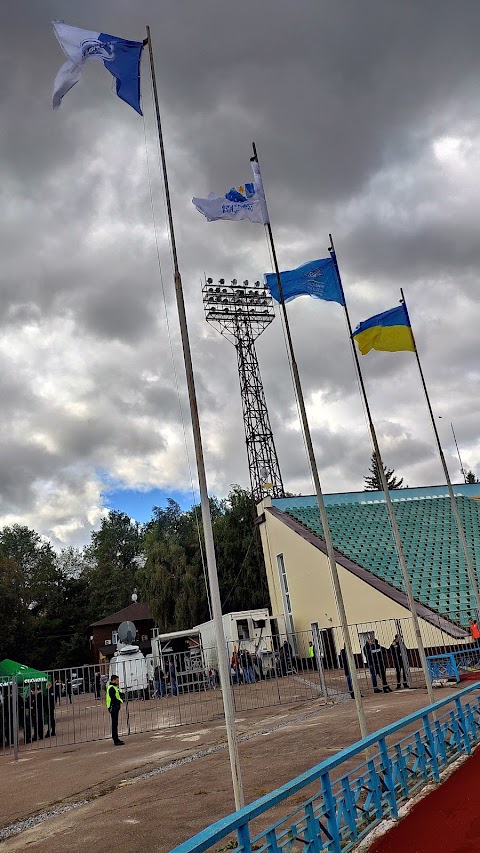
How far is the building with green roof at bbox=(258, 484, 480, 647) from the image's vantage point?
23.0 meters

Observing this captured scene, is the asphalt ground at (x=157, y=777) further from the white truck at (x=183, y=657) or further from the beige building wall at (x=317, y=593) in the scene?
the beige building wall at (x=317, y=593)

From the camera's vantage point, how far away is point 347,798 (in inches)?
198

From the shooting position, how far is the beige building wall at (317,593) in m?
22.3

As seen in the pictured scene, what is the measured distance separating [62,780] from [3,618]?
1393 inches

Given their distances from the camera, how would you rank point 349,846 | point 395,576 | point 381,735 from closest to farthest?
point 349,846
point 381,735
point 395,576

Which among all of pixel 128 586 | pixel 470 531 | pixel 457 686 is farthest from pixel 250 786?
pixel 128 586

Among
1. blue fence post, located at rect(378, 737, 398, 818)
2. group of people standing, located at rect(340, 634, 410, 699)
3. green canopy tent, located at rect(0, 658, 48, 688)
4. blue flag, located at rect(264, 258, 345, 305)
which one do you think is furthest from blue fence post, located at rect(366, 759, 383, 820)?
green canopy tent, located at rect(0, 658, 48, 688)

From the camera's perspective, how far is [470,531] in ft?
101

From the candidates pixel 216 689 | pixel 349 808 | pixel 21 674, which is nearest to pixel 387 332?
pixel 349 808

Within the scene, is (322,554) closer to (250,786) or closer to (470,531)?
(470,531)

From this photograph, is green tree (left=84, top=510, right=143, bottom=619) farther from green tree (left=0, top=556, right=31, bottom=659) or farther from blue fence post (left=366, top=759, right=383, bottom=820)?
blue fence post (left=366, top=759, right=383, bottom=820)

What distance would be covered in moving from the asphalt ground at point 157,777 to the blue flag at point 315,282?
296 inches

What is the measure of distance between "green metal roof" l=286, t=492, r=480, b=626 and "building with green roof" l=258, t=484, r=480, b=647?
0.04 m

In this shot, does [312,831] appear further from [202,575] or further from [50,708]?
[202,575]
